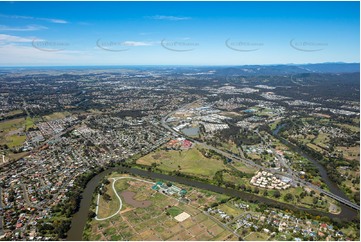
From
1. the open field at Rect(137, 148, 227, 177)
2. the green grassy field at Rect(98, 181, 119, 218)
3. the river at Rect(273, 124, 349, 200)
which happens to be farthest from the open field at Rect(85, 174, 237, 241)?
the river at Rect(273, 124, 349, 200)

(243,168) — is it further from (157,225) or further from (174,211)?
(157,225)

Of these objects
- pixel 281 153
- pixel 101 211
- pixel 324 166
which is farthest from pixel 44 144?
pixel 324 166

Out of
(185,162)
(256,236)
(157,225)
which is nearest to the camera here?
(256,236)

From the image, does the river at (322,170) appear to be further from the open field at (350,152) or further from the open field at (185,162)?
the open field at (185,162)

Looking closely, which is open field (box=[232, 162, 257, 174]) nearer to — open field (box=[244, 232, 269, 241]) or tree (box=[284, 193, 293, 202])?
tree (box=[284, 193, 293, 202])

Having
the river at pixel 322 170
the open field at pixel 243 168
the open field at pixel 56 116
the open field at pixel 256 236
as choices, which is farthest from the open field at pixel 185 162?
the open field at pixel 56 116

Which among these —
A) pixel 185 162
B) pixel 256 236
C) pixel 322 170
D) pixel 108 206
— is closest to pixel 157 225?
pixel 108 206
